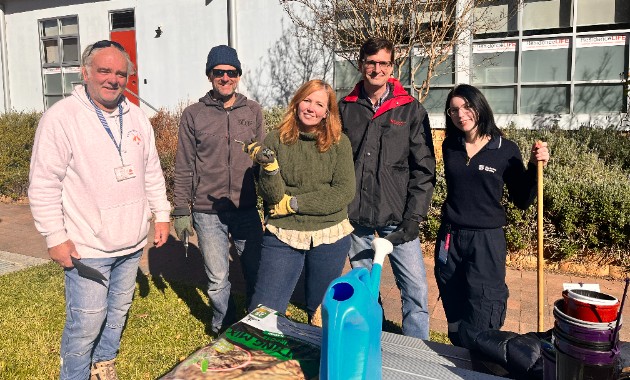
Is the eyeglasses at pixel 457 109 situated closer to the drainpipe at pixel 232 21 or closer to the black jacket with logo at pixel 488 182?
the black jacket with logo at pixel 488 182

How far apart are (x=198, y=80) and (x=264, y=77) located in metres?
1.81

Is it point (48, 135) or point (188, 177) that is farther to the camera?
point (188, 177)

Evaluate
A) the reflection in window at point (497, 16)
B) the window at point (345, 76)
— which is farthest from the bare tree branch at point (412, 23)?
the window at point (345, 76)

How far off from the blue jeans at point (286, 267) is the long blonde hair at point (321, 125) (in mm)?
561

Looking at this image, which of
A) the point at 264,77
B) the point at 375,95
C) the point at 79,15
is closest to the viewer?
the point at 375,95

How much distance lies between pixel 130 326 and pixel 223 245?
4.21 feet

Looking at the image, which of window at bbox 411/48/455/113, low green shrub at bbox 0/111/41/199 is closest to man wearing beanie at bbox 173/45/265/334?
window at bbox 411/48/455/113

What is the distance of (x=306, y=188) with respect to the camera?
113 inches

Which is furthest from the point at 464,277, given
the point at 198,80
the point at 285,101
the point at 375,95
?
the point at 198,80

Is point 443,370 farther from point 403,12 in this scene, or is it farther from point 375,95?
point 403,12

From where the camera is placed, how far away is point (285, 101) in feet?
36.2

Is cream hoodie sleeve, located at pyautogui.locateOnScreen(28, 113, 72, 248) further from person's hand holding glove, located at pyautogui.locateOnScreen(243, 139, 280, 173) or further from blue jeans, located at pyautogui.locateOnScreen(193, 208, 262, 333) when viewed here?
blue jeans, located at pyautogui.locateOnScreen(193, 208, 262, 333)

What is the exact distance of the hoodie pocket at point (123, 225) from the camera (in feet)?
8.61

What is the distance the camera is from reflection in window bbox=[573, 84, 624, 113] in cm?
864
